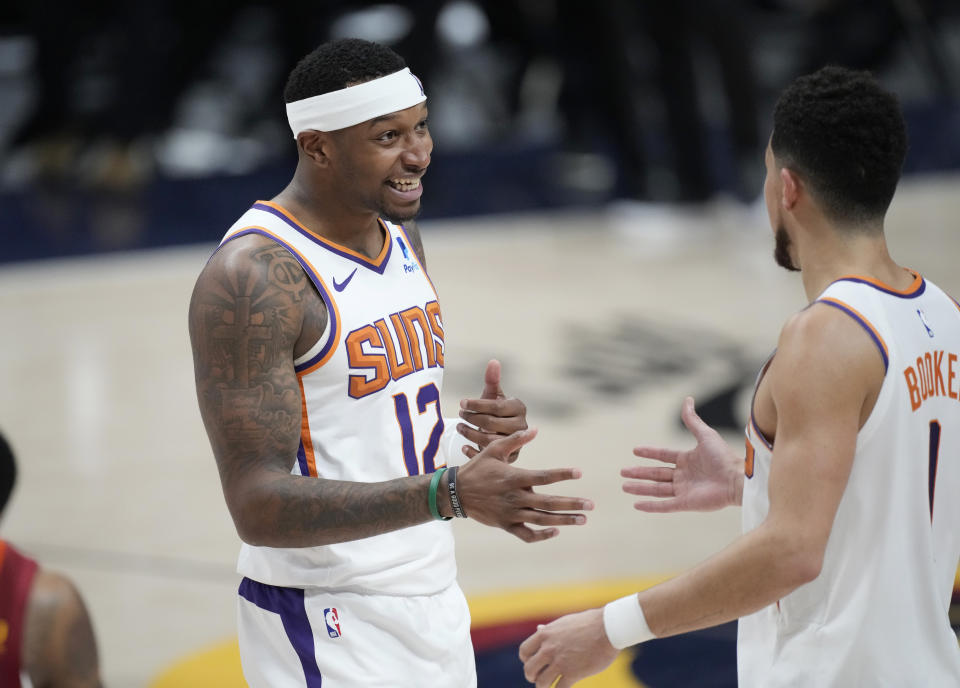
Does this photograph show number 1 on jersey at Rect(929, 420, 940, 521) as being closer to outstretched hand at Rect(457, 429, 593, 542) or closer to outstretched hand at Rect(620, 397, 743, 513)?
outstretched hand at Rect(620, 397, 743, 513)

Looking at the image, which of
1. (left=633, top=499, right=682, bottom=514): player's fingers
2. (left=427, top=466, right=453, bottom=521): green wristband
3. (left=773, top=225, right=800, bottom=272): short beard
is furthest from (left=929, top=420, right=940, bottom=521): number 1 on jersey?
(left=427, top=466, right=453, bottom=521): green wristband

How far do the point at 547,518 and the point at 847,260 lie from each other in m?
0.71

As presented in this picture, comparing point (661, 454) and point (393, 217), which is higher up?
point (393, 217)

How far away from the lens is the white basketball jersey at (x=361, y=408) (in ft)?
8.41

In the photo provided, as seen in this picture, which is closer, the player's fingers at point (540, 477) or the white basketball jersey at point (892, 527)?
the white basketball jersey at point (892, 527)

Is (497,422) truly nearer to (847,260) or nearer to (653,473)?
(653,473)

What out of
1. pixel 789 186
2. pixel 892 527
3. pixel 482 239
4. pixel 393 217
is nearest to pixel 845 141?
pixel 789 186

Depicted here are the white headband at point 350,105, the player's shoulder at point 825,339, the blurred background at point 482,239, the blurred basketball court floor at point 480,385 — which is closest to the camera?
the player's shoulder at point 825,339

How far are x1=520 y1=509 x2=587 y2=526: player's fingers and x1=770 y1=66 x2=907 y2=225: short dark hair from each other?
0.73 m

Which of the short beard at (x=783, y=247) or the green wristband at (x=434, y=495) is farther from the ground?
the short beard at (x=783, y=247)

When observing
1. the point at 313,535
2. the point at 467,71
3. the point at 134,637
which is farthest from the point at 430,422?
the point at 467,71

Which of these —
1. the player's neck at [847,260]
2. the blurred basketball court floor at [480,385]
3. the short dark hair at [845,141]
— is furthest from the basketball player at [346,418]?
the blurred basketball court floor at [480,385]

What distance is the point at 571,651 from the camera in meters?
2.27

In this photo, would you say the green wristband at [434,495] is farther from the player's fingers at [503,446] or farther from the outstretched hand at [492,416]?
the outstretched hand at [492,416]
